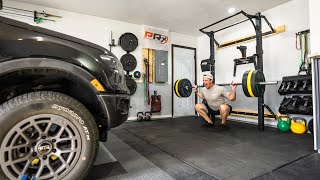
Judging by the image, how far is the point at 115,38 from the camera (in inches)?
175

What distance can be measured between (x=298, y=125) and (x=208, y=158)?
2197mm

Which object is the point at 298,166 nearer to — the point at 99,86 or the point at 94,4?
the point at 99,86

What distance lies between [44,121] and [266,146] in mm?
2473

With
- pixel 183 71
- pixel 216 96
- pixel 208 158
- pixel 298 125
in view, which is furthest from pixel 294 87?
pixel 183 71

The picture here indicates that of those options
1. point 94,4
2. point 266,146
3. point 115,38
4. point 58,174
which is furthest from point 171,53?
point 58,174

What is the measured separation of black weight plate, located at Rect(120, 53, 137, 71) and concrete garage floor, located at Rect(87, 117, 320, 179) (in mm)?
2265

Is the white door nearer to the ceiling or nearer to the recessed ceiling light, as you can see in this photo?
the ceiling

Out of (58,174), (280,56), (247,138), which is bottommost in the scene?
(247,138)

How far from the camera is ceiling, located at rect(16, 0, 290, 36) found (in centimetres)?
351

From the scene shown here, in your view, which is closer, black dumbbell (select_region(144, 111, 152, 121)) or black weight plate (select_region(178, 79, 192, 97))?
black weight plate (select_region(178, 79, 192, 97))

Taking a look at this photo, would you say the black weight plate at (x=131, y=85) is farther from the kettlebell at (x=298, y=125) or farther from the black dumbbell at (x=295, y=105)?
the kettlebell at (x=298, y=125)

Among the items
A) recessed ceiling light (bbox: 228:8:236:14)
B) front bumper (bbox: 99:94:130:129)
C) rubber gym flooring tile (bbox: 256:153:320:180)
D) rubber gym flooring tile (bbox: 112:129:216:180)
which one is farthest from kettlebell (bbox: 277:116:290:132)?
front bumper (bbox: 99:94:130:129)

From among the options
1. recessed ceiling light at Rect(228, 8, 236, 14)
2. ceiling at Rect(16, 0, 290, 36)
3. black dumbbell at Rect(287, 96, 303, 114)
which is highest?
ceiling at Rect(16, 0, 290, 36)

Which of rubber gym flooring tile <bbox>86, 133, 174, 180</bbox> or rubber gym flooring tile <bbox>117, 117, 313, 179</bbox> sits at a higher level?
rubber gym flooring tile <bbox>86, 133, 174, 180</bbox>
